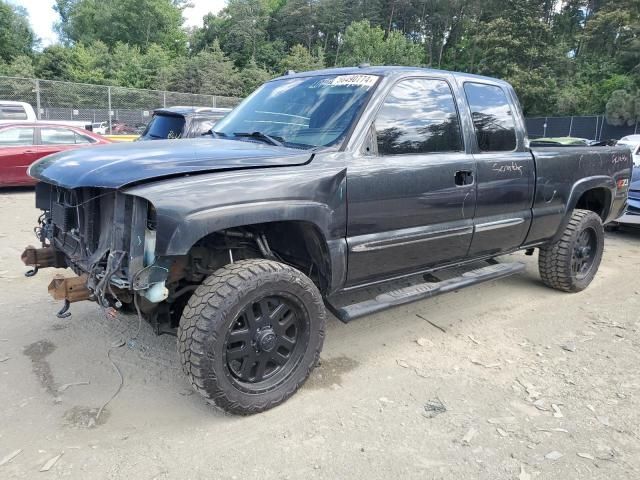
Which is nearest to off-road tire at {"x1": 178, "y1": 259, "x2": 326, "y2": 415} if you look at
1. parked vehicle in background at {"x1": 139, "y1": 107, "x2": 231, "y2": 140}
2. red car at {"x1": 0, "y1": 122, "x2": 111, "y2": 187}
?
parked vehicle in background at {"x1": 139, "y1": 107, "x2": 231, "y2": 140}

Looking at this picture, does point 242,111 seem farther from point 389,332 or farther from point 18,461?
point 18,461

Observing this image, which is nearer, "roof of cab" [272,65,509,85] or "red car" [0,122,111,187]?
"roof of cab" [272,65,509,85]

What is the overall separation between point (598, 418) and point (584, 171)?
2675 millimetres

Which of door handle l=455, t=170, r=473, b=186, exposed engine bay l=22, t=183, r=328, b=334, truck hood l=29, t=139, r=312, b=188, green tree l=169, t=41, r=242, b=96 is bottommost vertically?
exposed engine bay l=22, t=183, r=328, b=334

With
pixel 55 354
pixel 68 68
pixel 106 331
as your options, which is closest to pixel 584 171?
pixel 106 331

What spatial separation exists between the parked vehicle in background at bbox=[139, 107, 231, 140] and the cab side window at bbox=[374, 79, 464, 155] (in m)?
5.25

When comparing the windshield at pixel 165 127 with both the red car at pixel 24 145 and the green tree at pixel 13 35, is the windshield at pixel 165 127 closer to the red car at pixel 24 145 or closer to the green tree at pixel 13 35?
the red car at pixel 24 145

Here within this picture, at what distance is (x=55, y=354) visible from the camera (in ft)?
11.9

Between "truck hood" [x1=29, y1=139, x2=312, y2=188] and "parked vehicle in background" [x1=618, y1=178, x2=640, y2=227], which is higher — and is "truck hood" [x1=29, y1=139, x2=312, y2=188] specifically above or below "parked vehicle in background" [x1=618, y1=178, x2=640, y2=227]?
above

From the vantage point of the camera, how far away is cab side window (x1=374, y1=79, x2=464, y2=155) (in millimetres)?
3480

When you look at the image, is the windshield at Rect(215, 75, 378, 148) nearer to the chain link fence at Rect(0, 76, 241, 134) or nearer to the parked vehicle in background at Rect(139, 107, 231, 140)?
the parked vehicle in background at Rect(139, 107, 231, 140)

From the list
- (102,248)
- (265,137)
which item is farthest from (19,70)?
(102,248)

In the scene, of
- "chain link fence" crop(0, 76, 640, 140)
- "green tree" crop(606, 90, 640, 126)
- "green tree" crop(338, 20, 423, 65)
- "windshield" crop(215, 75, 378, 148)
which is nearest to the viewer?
"windshield" crop(215, 75, 378, 148)

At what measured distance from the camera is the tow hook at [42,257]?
11.3 feet
